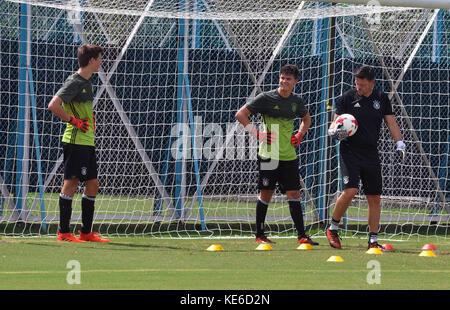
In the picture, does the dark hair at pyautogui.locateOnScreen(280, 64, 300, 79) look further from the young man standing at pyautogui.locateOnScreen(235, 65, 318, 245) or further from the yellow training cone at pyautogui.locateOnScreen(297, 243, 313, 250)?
the yellow training cone at pyautogui.locateOnScreen(297, 243, 313, 250)

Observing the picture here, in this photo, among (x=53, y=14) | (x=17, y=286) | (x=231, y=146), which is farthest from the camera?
(x=231, y=146)

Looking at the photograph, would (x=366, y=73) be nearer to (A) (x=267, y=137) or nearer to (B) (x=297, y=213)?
(A) (x=267, y=137)

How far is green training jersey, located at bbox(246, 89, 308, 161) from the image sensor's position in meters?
10.0

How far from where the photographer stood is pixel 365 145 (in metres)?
9.57

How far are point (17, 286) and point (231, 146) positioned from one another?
23.4 ft

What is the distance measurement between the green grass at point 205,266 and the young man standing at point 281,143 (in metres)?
0.54

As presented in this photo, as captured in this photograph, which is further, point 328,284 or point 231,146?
point 231,146

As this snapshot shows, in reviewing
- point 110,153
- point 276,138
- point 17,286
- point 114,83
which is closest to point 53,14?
point 114,83

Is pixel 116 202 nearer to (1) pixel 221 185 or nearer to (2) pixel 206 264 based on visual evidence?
(1) pixel 221 185

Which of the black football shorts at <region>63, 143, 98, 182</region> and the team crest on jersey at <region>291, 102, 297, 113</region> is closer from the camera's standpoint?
the black football shorts at <region>63, 143, 98, 182</region>

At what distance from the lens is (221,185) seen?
1284 centimetres

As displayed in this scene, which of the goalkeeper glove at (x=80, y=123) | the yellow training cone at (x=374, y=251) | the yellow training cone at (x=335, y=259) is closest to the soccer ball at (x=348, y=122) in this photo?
the yellow training cone at (x=374, y=251)

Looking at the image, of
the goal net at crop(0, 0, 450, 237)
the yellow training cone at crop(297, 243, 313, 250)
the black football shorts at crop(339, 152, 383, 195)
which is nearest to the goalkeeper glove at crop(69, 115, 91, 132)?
the goal net at crop(0, 0, 450, 237)

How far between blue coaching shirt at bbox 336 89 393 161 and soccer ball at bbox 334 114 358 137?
0.42ft
